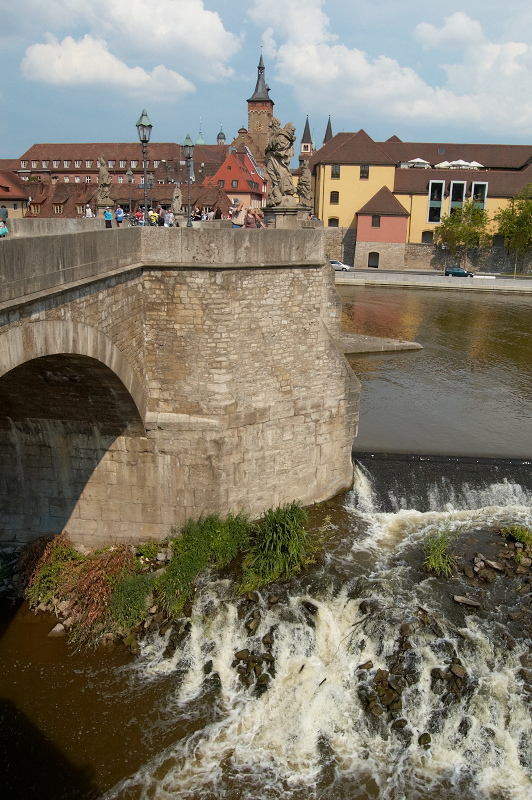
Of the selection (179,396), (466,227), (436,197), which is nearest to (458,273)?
(466,227)

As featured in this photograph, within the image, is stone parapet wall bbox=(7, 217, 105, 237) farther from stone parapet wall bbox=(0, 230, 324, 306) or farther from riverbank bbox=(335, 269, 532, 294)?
riverbank bbox=(335, 269, 532, 294)

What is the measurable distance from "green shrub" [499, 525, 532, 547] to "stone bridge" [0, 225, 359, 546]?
4335mm

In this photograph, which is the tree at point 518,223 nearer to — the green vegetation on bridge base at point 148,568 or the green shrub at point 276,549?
the green vegetation on bridge base at point 148,568

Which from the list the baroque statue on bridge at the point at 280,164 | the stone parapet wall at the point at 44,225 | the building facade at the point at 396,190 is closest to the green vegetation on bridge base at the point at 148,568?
the stone parapet wall at the point at 44,225

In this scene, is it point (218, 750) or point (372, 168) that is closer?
point (218, 750)

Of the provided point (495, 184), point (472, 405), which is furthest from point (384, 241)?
point (472, 405)

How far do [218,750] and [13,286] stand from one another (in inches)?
271

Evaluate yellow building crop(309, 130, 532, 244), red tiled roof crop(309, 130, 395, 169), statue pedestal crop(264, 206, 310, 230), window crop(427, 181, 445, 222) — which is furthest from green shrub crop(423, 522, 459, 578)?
red tiled roof crop(309, 130, 395, 169)

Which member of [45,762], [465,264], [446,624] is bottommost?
[45,762]

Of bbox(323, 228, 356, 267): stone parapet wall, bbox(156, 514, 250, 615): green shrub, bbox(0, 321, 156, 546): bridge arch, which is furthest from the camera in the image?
bbox(323, 228, 356, 267): stone parapet wall

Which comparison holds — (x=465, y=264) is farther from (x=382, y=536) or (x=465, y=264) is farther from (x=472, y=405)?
(x=382, y=536)

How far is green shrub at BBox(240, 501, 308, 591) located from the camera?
12.4 metres

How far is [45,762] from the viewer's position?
9258 millimetres

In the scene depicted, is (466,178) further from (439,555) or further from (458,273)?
(439,555)
